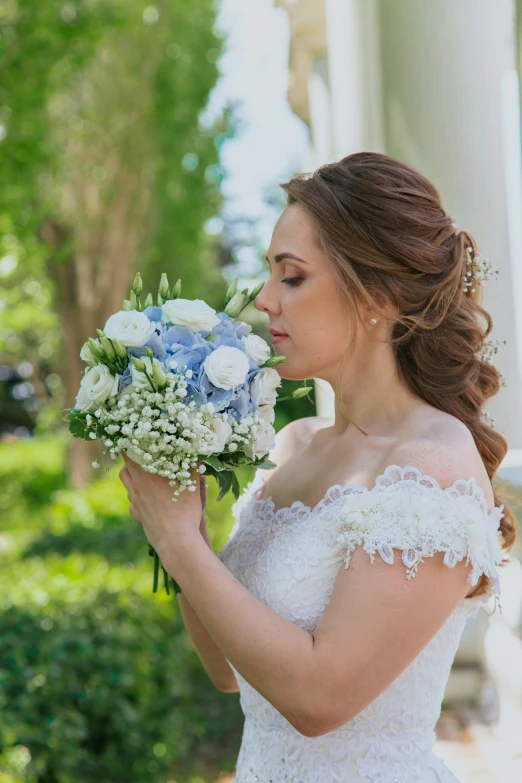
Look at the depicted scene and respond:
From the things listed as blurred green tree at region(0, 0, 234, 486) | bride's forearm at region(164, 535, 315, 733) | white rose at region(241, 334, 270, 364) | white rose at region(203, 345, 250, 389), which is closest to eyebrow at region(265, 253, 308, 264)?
white rose at region(241, 334, 270, 364)

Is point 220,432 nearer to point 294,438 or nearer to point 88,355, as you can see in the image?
point 88,355

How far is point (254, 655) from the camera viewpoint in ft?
5.97

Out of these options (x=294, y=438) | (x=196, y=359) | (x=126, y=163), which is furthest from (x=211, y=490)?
(x=126, y=163)

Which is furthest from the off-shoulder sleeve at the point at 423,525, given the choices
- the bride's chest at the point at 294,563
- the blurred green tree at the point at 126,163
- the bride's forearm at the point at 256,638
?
the blurred green tree at the point at 126,163

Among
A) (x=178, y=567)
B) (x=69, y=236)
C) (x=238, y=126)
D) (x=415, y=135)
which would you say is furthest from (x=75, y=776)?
(x=238, y=126)

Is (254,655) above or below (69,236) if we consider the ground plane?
above

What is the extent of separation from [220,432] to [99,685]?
2.79 metres

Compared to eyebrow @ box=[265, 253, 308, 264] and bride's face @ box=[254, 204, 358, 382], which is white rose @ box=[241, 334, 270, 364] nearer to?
bride's face @ box=[254, 204, 358, 382]

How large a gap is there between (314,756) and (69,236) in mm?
13262

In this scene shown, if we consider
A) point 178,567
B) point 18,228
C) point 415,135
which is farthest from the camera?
point 18,228

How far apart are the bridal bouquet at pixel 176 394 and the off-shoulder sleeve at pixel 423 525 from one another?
301 millimetres

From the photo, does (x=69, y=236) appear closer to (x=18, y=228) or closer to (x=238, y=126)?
(x=238, y=126)

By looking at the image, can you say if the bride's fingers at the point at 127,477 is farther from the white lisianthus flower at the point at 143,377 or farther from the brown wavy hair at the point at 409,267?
the brown wavy hair at the point at 409,267

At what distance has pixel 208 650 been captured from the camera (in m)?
2.56
